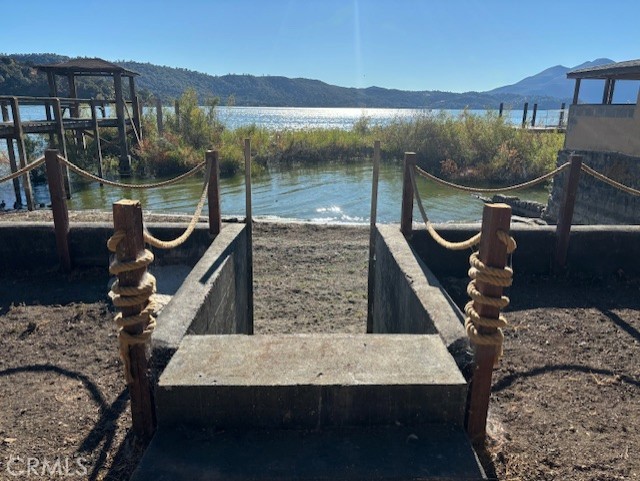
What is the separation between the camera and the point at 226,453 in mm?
2506

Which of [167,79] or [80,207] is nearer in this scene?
[80,207]

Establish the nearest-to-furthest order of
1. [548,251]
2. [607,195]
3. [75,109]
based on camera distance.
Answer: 1. [548,251]
2. [607,195]
3. [75,109]

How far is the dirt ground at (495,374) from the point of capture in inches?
115

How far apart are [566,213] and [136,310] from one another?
5054 millimetres

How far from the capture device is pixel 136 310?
2.73m

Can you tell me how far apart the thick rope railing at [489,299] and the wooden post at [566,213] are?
12.1ft

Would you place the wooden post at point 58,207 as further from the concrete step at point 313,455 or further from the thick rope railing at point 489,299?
the thick rope railing at point 489,299

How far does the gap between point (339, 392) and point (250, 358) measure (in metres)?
0.61

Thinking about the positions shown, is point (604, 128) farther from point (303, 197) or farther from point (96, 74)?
point (96, 74)

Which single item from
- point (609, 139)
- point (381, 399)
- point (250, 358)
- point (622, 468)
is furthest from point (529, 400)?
point (609, 139)

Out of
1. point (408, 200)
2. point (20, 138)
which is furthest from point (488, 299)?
point (20, 138)

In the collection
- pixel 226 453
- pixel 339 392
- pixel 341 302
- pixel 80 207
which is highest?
pixel 339 392

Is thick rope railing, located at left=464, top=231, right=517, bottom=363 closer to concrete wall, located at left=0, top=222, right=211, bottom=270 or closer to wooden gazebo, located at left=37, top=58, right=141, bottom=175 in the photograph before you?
concrete wall, located at left=0, top=222, right=211, bottom=270

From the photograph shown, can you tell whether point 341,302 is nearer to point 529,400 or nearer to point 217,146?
point 529,400
